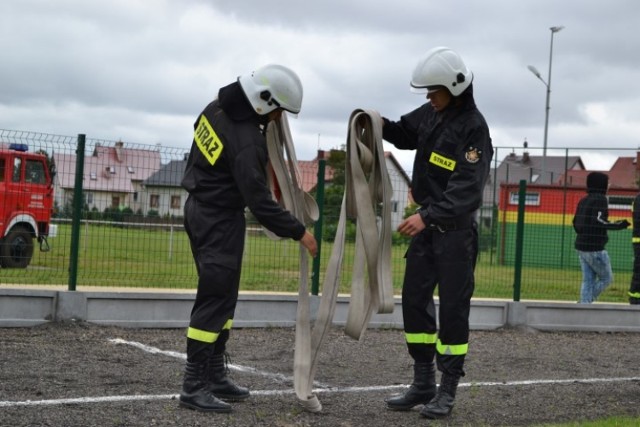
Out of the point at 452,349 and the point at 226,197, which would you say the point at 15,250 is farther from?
the point at 452,349

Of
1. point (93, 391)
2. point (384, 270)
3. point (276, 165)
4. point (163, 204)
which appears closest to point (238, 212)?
point (276, 165)

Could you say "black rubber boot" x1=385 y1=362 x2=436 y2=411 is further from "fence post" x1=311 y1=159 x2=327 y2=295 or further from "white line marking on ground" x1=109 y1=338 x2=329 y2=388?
"fence post" x1=311 y1=159 x2=327 y2=295

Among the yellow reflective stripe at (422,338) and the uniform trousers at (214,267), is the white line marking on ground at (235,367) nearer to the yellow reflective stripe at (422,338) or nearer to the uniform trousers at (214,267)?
the yellow reflective stripe at (422,338)

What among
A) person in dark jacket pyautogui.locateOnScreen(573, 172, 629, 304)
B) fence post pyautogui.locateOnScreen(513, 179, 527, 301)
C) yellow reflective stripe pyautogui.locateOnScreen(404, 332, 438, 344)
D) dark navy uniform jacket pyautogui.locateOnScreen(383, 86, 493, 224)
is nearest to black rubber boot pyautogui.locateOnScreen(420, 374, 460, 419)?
yellow reflective stripe pyautogui.locateOnScreen(404, 332, 438, 344)

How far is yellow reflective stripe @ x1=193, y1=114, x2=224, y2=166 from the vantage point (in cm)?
575

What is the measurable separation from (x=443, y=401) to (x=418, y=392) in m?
0.26

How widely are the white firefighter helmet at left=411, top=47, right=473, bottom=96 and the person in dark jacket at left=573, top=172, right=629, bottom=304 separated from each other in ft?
23.2

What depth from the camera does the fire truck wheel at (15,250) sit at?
10.0 m

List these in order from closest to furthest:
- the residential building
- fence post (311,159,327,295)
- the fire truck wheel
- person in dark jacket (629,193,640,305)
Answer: the residential building
the fire truck wheel
fence post (311,159,327,295)
person in dark jacket (629,193,640,305)

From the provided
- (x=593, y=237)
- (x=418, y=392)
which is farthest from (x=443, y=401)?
(x=593, y=237)

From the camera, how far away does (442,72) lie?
5961mm

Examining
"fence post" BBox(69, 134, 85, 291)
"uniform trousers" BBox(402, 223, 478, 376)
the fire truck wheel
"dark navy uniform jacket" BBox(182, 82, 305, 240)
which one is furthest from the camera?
the fire truck wheel

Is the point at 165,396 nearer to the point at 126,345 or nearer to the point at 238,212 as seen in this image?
the point at 238,212

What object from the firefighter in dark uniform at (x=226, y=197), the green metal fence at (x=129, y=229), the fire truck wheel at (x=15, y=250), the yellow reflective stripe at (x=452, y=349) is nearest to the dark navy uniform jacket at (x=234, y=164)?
the firefighter in dark uniform at (x=226, y=197)
